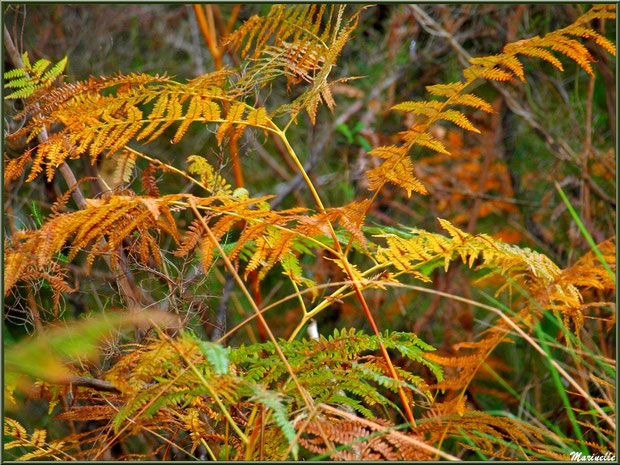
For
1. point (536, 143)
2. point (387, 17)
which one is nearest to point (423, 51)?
point (387, 17)

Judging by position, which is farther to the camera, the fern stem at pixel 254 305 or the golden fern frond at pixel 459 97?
the golden fern frond at pixel 459 97

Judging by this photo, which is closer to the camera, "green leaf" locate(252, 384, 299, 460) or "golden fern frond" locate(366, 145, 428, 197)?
"green leaf" locate(252, 384, 299, 460)

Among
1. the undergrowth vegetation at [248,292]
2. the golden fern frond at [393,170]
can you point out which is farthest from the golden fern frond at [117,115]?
the golden fern frond at [393,170]

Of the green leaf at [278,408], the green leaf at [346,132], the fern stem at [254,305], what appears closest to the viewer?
the green leaf at [278,408]

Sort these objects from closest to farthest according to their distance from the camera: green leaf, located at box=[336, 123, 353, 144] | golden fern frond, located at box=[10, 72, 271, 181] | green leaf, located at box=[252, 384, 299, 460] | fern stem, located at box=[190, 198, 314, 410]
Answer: green leaf, located at box=[252, 384, 299, 460] < fern stem, located at box=[190, 198, 314, 410] < golden fern frond, located at box=[10, 72, 271, 181] < green leaf, located at box=[336, 123, 353, 144]

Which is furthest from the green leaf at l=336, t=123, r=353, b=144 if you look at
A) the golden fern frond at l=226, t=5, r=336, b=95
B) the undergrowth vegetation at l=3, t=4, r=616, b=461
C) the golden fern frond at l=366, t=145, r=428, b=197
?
the golden fern frond at l=366, t=145, r=428, b=197

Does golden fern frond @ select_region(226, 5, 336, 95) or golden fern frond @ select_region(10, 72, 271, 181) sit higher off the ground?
golden fern frond @ select_region(226, 5, 336, 95)

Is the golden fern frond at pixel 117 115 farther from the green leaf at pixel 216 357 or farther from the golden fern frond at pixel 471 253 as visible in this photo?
the green leaf at pixel 216 357

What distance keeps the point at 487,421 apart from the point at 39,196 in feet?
6.72

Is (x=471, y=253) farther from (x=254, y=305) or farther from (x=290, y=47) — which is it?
(x=290, y=47)

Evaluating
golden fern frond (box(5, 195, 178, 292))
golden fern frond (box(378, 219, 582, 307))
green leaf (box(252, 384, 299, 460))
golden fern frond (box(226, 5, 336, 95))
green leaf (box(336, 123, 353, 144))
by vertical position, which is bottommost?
green leaf (box(336, 123, 353, 144))

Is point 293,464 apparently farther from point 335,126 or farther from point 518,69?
point 335,126

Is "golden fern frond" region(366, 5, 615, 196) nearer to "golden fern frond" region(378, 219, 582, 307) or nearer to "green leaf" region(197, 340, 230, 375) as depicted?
"golden fern frond" region(378, 219, 582, 307)

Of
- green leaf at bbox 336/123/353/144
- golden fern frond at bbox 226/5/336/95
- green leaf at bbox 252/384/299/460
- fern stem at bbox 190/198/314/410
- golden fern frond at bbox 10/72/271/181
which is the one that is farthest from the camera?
green leaf at bbox 336/123/353/144
